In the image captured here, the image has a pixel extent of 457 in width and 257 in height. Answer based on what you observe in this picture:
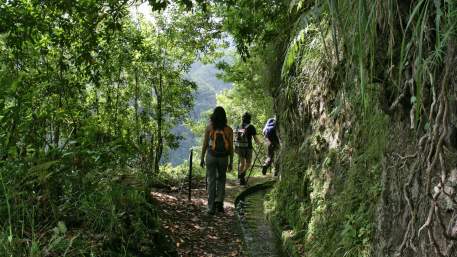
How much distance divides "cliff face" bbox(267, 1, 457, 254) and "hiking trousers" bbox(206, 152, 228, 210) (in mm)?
1286

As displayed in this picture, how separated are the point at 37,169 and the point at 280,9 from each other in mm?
5044

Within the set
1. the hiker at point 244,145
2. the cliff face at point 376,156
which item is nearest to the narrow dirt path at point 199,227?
the cliff face at point 376,156

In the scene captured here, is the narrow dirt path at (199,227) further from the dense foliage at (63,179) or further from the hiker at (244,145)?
the hiker at (244,145)

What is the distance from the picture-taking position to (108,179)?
15.9ft

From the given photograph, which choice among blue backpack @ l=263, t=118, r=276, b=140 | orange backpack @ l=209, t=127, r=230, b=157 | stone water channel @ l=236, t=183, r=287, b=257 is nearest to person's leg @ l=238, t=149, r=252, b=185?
stone water channel @ l=236, t=183, r=287, b=257

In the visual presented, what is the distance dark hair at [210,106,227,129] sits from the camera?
8.30 meters

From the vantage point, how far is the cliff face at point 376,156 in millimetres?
2695

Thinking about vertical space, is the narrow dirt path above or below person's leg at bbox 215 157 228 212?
below

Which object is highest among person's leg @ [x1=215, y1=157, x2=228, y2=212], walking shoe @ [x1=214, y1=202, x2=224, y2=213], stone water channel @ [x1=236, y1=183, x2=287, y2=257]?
person's leg @ [x1=215, y1=157, x2=228, y2=212]

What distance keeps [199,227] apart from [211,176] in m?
1.18

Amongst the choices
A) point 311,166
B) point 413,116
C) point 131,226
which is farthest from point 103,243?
point 311,166

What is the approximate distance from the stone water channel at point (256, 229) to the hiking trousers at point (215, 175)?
2.00 feet

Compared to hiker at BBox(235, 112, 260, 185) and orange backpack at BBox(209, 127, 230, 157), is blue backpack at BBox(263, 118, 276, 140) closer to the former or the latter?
hiker at BBox(235, 112, 260, 185)

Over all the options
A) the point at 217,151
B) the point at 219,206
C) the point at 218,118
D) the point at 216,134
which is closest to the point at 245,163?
the point at 219,206
